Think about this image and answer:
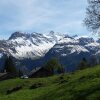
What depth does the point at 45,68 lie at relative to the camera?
177000 millimetres

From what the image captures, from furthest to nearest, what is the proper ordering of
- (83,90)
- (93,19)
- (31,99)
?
(93,19), (31,99), (83,90)

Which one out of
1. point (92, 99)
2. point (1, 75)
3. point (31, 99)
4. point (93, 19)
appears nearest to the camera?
point (92, 99)

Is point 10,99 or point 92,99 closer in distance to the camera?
point 92,99

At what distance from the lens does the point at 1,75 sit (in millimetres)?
173000

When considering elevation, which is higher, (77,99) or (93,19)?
(93,19)

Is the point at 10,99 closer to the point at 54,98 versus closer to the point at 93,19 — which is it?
the point at 54,98

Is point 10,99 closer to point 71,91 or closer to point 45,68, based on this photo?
point 71,91

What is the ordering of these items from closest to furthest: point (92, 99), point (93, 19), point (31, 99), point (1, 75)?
point (92, 99) < point (31, 99) < point (93, 19) < point (1, 75)

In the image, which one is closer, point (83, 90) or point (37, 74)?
point (83, 90)

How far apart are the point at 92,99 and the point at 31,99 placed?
12.7 m

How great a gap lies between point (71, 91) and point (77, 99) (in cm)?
566

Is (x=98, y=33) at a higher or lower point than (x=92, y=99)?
higher

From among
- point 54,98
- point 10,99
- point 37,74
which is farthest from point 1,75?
point 54,98

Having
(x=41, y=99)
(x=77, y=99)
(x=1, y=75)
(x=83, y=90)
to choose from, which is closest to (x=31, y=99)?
(x=41, y=99)
